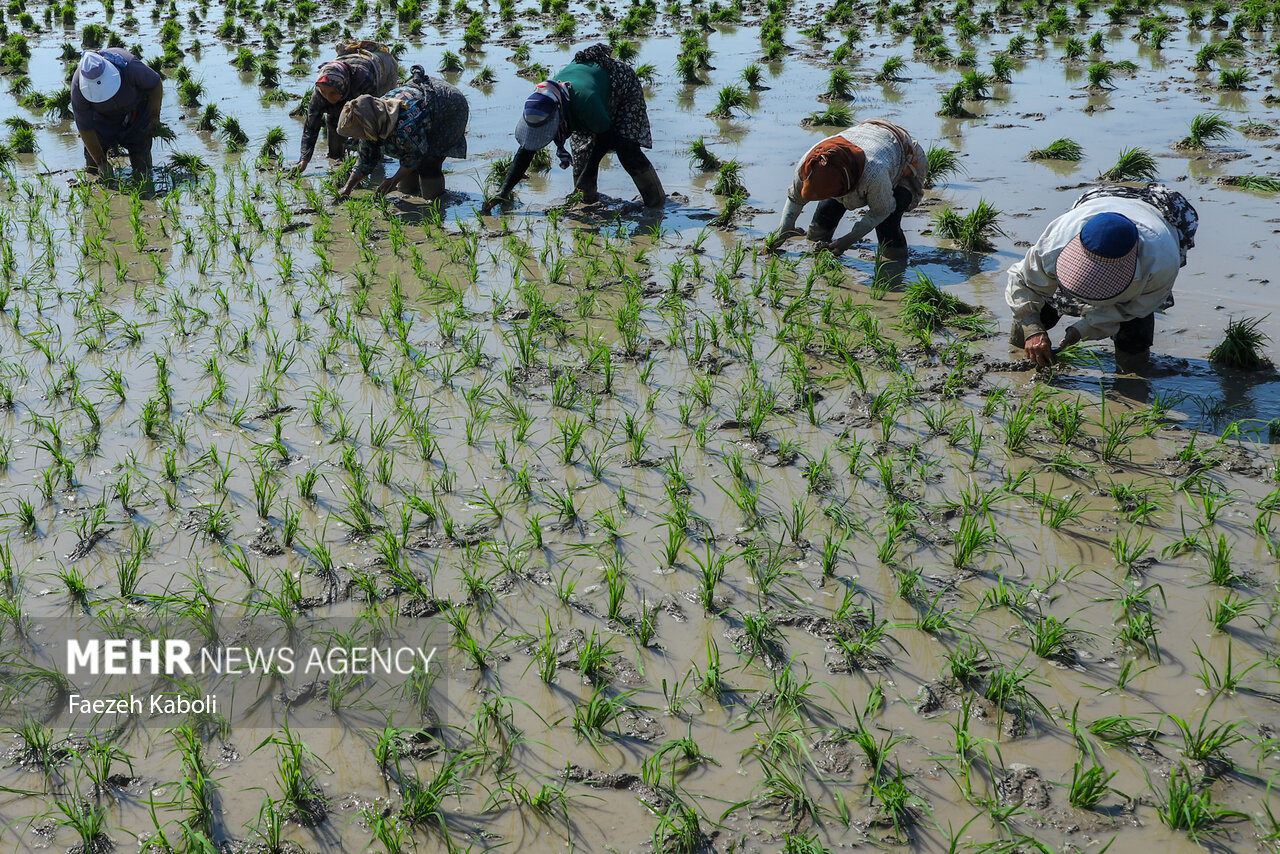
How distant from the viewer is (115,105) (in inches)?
297

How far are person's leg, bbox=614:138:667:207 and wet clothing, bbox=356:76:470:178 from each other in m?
1.18

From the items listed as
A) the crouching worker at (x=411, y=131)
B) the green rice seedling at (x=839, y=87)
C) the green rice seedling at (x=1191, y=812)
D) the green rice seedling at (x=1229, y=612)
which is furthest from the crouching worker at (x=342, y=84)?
the green rice seedling at (x=1191, y=812)

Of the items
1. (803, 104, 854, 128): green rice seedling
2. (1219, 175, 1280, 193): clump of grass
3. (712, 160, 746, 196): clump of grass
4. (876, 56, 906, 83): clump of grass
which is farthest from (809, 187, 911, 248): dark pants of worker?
(876, 56, 906, 83): clump of grass

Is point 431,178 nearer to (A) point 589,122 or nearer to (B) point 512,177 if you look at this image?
(B) point 512,177

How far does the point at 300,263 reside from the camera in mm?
6250

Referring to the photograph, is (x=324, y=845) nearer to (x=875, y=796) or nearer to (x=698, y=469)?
(x=875, y=796)

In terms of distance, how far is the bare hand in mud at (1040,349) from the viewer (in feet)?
14.7

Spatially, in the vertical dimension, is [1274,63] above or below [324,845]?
above

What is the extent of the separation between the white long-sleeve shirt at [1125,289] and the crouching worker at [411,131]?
4129 millimetres

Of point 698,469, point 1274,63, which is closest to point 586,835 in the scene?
point 698,469

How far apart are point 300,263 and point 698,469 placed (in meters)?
3.36

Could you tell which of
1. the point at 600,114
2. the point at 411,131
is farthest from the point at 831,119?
the point at 411,131

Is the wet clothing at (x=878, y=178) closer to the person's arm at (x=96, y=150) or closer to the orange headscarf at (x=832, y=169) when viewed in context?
the orange headscarf at (x=832, y=169)

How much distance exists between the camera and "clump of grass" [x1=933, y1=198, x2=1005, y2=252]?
607 centimetres
